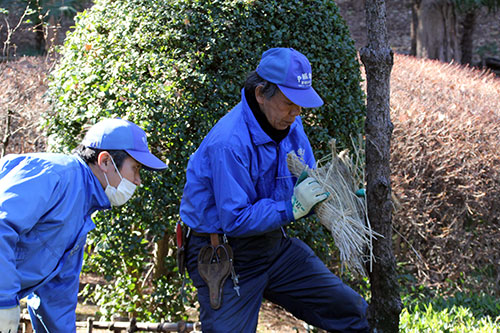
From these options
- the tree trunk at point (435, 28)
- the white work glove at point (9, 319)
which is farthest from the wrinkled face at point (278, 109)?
the tree trunk at point (435, 28)

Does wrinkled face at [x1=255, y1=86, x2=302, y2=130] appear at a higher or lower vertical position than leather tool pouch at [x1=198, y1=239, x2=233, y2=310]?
higher

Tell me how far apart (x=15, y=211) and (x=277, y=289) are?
168cm

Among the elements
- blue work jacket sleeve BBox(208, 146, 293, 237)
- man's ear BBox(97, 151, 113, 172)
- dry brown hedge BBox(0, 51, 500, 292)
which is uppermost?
man's ear BBox(97, 151, 113, 172)

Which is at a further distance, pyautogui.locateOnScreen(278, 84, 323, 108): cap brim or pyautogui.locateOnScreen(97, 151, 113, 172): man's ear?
pyautogui.locateOnScreen(278, 84, 323, 108): cap brim

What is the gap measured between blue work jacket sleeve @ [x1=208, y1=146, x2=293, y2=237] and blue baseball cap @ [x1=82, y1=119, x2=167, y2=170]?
328 millimetres

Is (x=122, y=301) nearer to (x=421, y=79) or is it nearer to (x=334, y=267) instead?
(x=334, y=267)

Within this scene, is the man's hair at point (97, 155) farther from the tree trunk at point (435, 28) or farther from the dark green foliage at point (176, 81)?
the tree trunk at point (435, 28)

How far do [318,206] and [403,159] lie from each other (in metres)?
2.89

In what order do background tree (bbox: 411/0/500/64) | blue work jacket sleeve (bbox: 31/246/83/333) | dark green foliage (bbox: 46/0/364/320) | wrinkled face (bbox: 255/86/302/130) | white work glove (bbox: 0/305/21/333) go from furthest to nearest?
background tree (bbox: 411/0/500/64), dark green foliage (bbox: 46/0/364/320), wrinkled face (bbox: 255/86/302/130), blue work jacket sleeve (bbox: 31/246/83/333), white work glove (bbox: 0/305/21/333)

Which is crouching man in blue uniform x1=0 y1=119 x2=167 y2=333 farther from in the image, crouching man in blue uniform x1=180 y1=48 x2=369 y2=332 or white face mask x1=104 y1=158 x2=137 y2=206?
crouching man in blue uniform x1=180 y1=48 x2=369 y2=332

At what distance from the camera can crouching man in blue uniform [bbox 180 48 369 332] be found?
3.18 metres

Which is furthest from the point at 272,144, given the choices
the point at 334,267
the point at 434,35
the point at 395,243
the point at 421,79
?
the point at 434,35

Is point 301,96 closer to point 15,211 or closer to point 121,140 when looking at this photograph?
point 121,140

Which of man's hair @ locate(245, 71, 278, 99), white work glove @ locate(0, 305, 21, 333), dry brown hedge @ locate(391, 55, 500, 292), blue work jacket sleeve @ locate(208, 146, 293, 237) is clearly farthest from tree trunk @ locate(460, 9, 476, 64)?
white work glove @ locate(0, 305, 21, 333)
